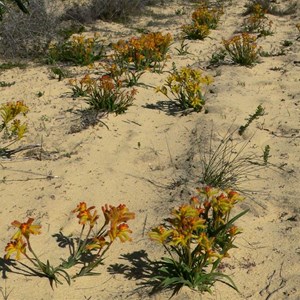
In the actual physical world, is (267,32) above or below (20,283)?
below

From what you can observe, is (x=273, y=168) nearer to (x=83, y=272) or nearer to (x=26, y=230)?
(x=83, y=272)

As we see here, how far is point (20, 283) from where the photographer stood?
3.11m

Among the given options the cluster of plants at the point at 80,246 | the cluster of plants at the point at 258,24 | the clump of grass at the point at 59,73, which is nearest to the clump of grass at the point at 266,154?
the cluster of plants at the point at 80,246

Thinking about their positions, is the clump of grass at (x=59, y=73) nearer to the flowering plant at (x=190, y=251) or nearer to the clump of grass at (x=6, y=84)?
the clump of grass at (x=6, y=84)

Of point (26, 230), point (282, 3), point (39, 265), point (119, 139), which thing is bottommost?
point (282, 3)

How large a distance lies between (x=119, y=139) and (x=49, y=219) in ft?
5.57

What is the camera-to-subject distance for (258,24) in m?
9.64

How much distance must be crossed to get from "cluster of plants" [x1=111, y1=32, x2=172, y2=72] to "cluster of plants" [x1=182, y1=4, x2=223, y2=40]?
1549mm

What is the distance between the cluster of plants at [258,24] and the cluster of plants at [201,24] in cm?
71

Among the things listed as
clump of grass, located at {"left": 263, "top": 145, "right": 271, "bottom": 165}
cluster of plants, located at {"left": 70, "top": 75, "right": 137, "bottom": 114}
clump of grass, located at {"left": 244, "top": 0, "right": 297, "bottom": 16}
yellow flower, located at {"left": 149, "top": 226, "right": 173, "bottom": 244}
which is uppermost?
yellow flower, located at {"left": 149, "top": 226, "right": 173, "bottom": 244}

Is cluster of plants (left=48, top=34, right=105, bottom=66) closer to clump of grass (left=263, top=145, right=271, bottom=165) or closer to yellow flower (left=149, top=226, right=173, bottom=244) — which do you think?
clump of grass (left=263, top=145, right=271, bottom=165)

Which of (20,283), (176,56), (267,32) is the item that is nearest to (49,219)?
(20,283)

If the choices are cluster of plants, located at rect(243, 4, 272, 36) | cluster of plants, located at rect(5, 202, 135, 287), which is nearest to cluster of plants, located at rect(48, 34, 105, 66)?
cluster of plants, located at rect(243, 4, 272, 36)

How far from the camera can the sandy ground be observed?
310cm
